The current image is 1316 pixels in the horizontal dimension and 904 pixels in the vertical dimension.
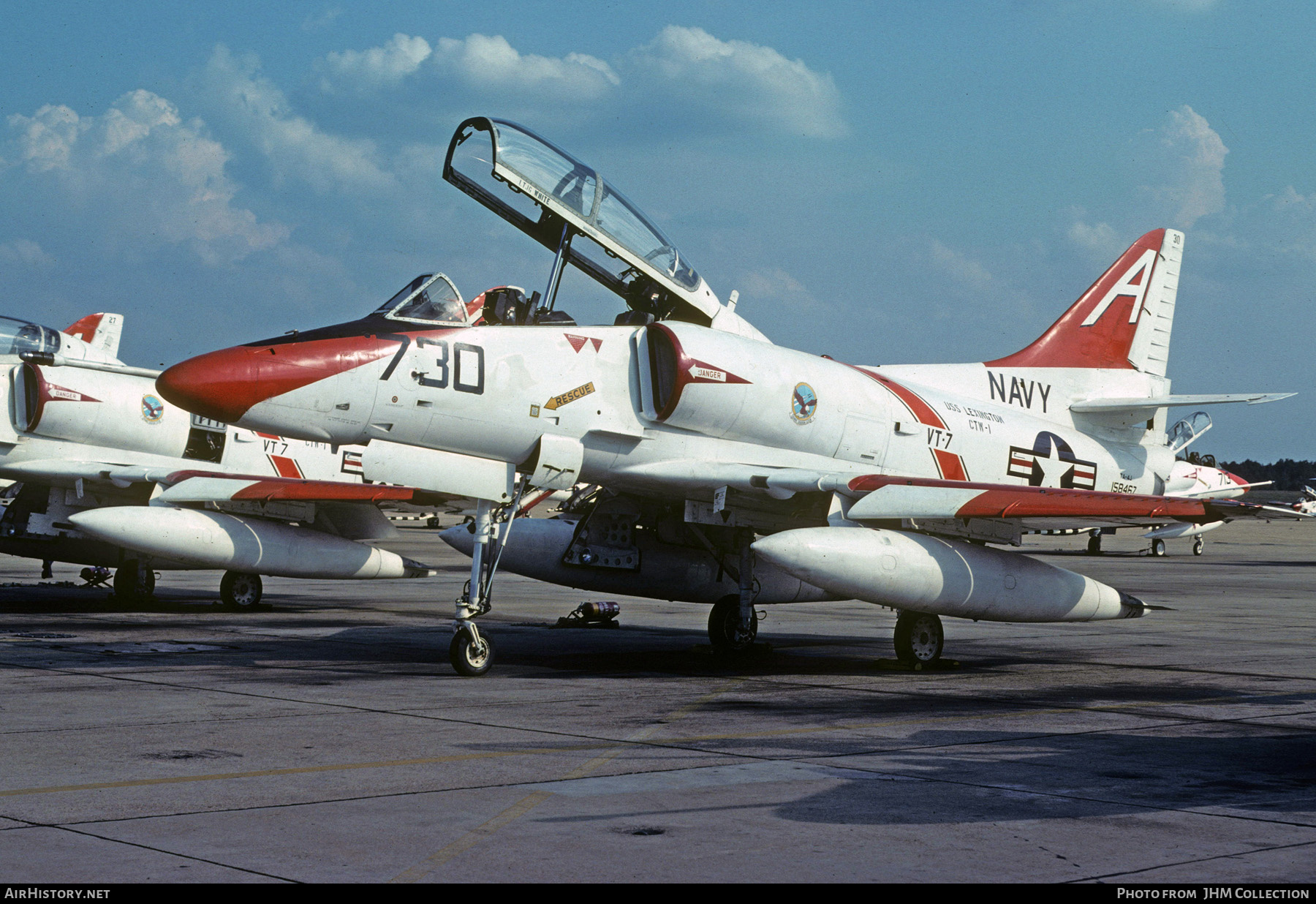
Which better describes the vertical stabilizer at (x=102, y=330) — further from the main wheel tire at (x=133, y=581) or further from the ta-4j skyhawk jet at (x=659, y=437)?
the ta-4j skyhawk jet at (x=659, y=437)

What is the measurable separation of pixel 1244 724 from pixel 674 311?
668 cm

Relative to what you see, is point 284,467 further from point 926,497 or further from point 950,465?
point 926,497

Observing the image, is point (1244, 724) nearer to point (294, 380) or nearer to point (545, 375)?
point (545, 375)

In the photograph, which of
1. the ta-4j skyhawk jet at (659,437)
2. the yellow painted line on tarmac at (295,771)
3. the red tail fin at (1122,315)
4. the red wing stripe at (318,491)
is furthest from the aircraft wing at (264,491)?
the yellow painted line on tarmac at (295,771)

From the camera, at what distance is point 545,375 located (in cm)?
1193

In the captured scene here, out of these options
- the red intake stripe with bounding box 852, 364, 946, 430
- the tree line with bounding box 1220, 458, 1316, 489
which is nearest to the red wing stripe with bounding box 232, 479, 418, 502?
the red intake stripe with bounding box 852, 364, 946, 430

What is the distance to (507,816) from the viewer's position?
6.04m

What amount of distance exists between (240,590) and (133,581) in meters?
1.73

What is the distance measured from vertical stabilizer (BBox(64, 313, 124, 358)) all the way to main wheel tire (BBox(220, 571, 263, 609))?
7.50 meters

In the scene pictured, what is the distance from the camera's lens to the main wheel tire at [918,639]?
13.5 meters

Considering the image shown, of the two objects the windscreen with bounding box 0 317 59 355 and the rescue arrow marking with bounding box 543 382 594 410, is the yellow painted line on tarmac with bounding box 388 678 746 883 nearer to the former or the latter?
the rescue arrow marking with bounding box 543 382 594 410

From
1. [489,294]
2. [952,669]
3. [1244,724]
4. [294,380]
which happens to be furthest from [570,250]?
[1244,724]

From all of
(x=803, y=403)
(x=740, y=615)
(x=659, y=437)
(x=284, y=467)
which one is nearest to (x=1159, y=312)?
(x=803, y=403)

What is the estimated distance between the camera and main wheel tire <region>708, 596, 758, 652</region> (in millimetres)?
14336
